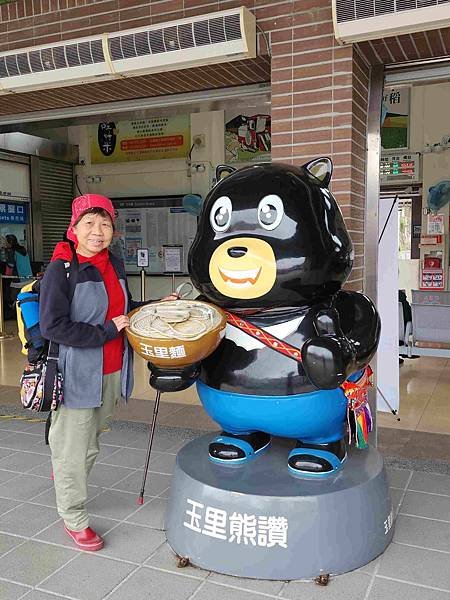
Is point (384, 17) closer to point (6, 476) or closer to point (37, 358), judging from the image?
point (37, 358)

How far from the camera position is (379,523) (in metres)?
2.73

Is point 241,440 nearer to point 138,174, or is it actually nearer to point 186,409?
point 186,409

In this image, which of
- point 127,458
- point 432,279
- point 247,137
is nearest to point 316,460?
point 127,458

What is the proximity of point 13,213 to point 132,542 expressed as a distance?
9.32m

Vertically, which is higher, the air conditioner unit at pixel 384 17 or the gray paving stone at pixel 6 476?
the air conditioner unit at pixel 384 17

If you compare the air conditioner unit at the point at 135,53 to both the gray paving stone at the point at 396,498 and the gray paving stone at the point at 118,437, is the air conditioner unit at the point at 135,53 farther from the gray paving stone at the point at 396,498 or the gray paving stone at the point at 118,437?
the gray paving stone at the point at 396,498

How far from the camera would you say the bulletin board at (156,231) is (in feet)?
35.2

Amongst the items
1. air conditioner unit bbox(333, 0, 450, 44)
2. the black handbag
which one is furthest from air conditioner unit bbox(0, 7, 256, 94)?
the black handbag

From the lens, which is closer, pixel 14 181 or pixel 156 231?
pixel 156 231

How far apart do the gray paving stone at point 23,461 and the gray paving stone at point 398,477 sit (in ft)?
7.18

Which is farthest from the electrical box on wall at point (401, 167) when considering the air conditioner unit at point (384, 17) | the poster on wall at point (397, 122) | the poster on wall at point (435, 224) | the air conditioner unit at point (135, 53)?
the air conditioner unit at point (384, 17)

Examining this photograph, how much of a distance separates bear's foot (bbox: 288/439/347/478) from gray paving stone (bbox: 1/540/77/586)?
3.61ft

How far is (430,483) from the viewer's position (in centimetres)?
363

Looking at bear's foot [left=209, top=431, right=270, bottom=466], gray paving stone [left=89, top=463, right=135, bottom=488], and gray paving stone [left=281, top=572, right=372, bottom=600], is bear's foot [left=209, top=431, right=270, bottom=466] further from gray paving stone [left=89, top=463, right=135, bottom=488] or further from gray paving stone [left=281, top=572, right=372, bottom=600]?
gray paving stone [left=89, top=463, right=135, bottom=488]
